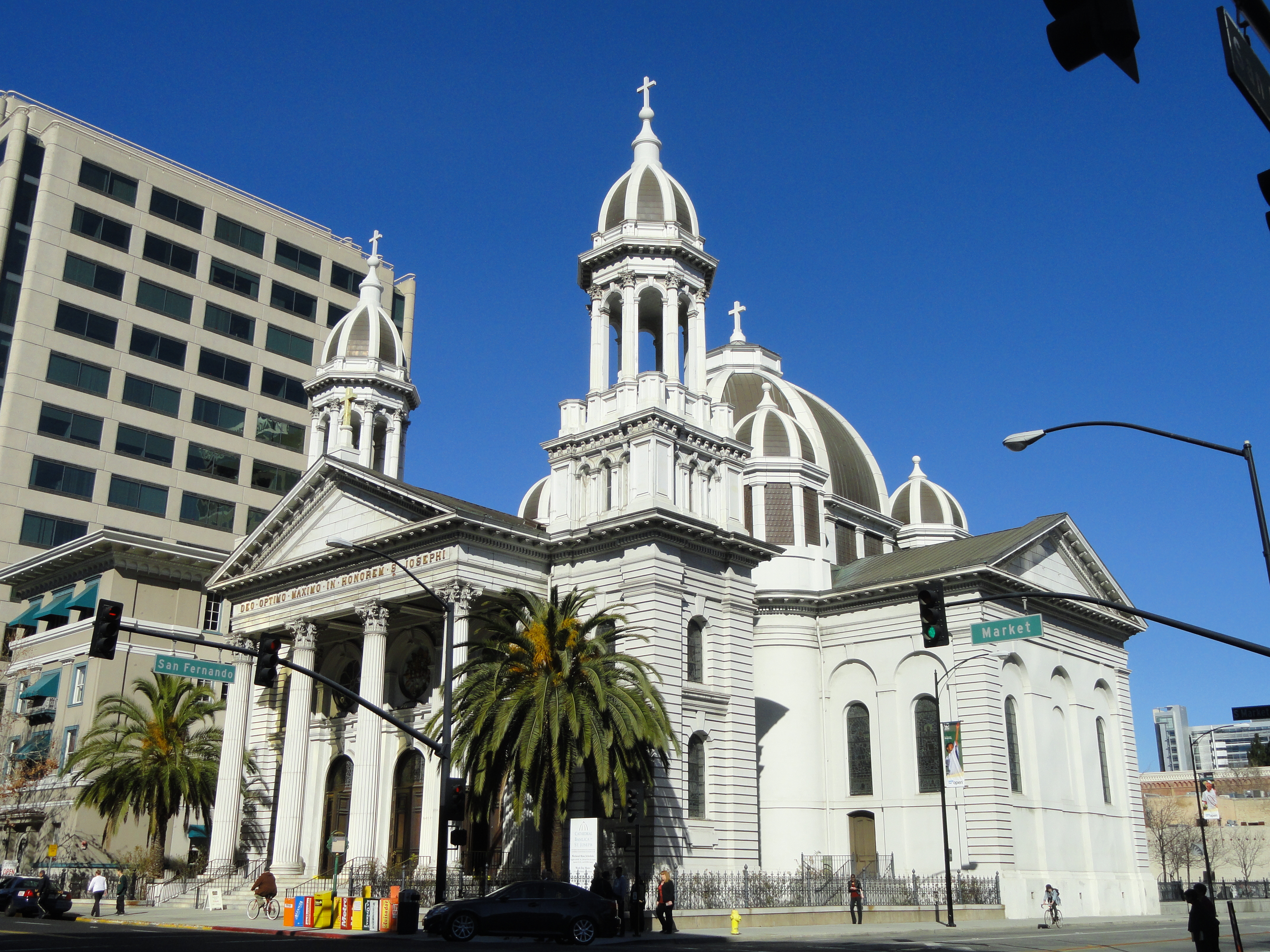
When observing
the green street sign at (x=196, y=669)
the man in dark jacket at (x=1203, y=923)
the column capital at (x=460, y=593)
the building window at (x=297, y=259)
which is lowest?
the man in dark jacket at (x=1203, y=923)

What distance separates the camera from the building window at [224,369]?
245ft

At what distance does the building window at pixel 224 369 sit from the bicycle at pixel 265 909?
42.3m

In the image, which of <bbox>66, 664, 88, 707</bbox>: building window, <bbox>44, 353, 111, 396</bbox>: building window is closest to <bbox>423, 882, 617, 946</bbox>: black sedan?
<bbox>66, 664, 88, 707</bbox>: building window

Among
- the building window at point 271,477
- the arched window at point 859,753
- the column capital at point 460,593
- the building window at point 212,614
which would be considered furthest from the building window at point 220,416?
the arched window at point 859,753

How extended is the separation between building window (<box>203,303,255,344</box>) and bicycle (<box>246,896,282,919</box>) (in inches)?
1754

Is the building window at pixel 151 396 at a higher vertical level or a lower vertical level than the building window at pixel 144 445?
higher

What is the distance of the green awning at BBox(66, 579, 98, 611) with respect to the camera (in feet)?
185

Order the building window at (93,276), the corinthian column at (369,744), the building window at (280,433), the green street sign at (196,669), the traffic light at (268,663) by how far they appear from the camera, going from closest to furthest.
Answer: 1. the traffic light at (268,663)
2. the green street sign at (196,669)
3. the corinthian column at (369,744)
4. the building window at (93,276)
5. the building window at (280,433)

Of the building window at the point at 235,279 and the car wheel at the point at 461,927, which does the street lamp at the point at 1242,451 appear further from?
the building window at the point at 235,279

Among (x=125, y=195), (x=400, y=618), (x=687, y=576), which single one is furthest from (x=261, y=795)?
(x=125, y=195)

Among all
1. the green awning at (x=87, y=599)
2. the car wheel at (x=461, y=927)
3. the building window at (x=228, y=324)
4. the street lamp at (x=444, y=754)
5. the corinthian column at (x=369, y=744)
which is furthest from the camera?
the building window at (x=228, y=324)

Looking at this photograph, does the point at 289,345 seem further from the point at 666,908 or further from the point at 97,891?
the point at 666,908

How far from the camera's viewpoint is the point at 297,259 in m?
81.7

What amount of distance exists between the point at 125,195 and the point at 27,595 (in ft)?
83.7
